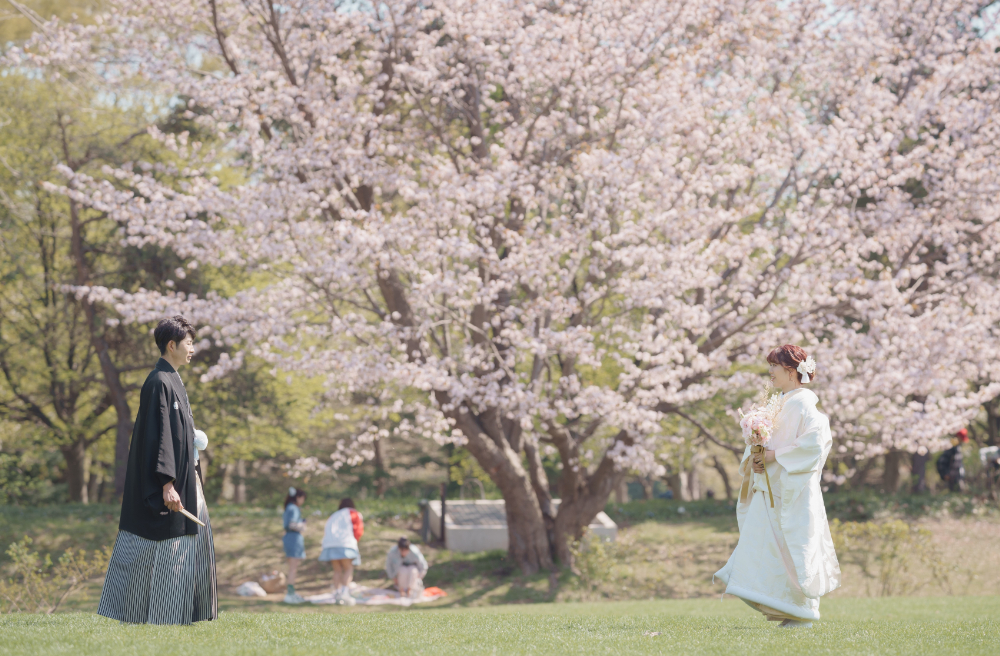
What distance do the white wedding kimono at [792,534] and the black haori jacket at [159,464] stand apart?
12.1 ft

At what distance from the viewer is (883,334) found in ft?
39.6

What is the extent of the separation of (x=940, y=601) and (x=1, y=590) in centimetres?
1153

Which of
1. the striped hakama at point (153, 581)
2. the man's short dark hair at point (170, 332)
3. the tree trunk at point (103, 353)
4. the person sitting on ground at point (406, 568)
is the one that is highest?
the tree trunk at point (103, 353)

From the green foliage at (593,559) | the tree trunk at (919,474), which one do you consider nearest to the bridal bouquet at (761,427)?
the green foliage at (593,559)

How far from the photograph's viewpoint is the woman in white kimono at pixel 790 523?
18.5 feet

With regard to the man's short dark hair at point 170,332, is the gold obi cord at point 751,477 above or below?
below

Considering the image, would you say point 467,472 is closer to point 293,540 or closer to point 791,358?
point 293,540

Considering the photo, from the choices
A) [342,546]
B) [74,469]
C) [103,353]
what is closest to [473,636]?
[342,546]

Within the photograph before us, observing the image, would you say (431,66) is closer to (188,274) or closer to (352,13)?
(352,13)

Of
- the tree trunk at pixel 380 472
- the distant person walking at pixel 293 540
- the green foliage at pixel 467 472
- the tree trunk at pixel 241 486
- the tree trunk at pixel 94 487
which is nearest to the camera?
the distant person walking at pixel 293 540

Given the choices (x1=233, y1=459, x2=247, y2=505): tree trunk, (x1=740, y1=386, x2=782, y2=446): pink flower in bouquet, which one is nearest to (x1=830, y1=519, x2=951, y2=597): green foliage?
(x1=740, y1=386, x2=782, y2=446): pink flower in bouquet

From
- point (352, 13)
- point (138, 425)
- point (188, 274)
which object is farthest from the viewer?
point (188, 274)

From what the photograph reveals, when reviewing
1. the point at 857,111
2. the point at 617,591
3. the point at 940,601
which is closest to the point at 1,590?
the point at 617,591

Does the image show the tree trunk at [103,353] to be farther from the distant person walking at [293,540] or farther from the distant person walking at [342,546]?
the distant person walking at [342,546]
